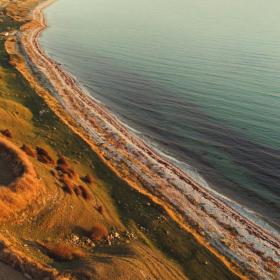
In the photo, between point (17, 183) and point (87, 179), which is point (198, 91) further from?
point (17, 183)

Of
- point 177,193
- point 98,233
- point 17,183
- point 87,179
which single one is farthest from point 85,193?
point 177,193

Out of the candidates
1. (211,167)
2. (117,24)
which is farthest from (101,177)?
(117,24)

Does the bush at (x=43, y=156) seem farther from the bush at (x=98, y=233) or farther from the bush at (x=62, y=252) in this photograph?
the bush at (x=62, y=252)

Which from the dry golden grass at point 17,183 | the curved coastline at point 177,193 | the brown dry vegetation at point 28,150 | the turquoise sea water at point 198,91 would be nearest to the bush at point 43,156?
the brown dry vegetation at point 28,150

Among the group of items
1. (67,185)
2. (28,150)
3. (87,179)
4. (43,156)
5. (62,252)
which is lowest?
(62,252)

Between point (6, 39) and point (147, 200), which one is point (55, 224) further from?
point (6, 39)

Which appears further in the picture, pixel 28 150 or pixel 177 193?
pixel 177 193
